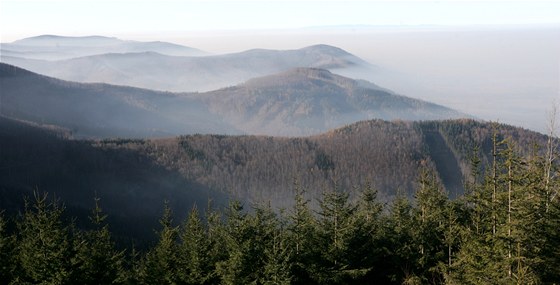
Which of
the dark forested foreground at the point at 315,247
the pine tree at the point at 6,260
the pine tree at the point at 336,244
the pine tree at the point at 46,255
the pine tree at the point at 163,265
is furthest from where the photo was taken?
the pine tree at the point at 163,265

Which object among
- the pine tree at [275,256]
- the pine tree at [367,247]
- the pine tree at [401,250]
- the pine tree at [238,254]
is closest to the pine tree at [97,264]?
the pine tree at [238,254]

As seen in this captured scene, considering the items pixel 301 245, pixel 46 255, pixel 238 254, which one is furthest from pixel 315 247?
pixel 46 255

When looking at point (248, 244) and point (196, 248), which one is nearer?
point (248, 244)

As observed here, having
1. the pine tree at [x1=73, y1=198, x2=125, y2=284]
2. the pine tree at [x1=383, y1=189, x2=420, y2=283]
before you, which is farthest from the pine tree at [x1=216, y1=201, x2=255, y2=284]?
the pine tree at [x1=383, y1=189, x2=420, y2=283]

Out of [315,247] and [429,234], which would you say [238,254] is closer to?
[315,247]

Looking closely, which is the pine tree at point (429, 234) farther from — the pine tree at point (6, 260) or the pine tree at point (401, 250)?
the pine tree at point (6, 260)

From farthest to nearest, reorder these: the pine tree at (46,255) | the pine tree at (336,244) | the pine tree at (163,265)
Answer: the pine tree at (163,265) → the pine tree at (336,244) → the pine tree at (46,255)

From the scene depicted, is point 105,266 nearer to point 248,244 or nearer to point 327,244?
point 248,244

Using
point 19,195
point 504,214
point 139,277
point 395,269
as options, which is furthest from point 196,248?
point 19,195

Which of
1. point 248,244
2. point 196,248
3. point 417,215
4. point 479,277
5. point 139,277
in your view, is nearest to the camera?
point 479,277

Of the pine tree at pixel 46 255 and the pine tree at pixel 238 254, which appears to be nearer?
the pine tree at pixel 238 254

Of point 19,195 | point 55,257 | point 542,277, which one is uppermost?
point 542,277
